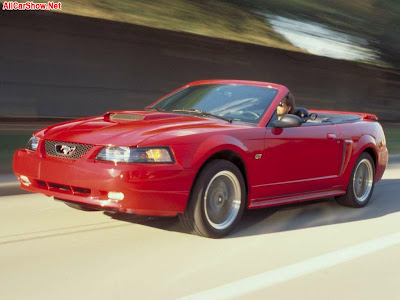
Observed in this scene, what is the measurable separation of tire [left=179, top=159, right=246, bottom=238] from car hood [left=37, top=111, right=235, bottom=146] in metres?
0.40

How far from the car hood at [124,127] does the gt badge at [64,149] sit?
6 centimetres

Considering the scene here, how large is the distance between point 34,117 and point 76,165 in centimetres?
669

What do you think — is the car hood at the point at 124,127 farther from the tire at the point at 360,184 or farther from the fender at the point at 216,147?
the tire at the point at 360,184

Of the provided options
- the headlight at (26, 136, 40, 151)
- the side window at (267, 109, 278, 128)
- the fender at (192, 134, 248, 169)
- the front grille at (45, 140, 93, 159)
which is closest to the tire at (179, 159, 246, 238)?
the fender at (192, 134, 248, 169)

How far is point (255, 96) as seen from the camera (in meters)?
6.78

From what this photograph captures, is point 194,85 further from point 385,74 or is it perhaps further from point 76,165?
point 385,74

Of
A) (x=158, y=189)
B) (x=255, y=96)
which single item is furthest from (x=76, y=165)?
(x=255, y=96)

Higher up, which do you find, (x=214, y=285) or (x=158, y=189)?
(x=158, y=189)

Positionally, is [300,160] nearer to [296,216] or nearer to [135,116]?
[296,216]

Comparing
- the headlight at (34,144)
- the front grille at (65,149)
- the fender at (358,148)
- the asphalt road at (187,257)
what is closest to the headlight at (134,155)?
the front grille at (65,149)

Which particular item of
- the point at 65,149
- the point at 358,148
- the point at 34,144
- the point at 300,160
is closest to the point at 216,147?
the point at 65,149

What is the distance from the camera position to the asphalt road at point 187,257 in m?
4.32

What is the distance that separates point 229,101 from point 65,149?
6.23ft

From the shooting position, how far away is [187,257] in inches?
203
